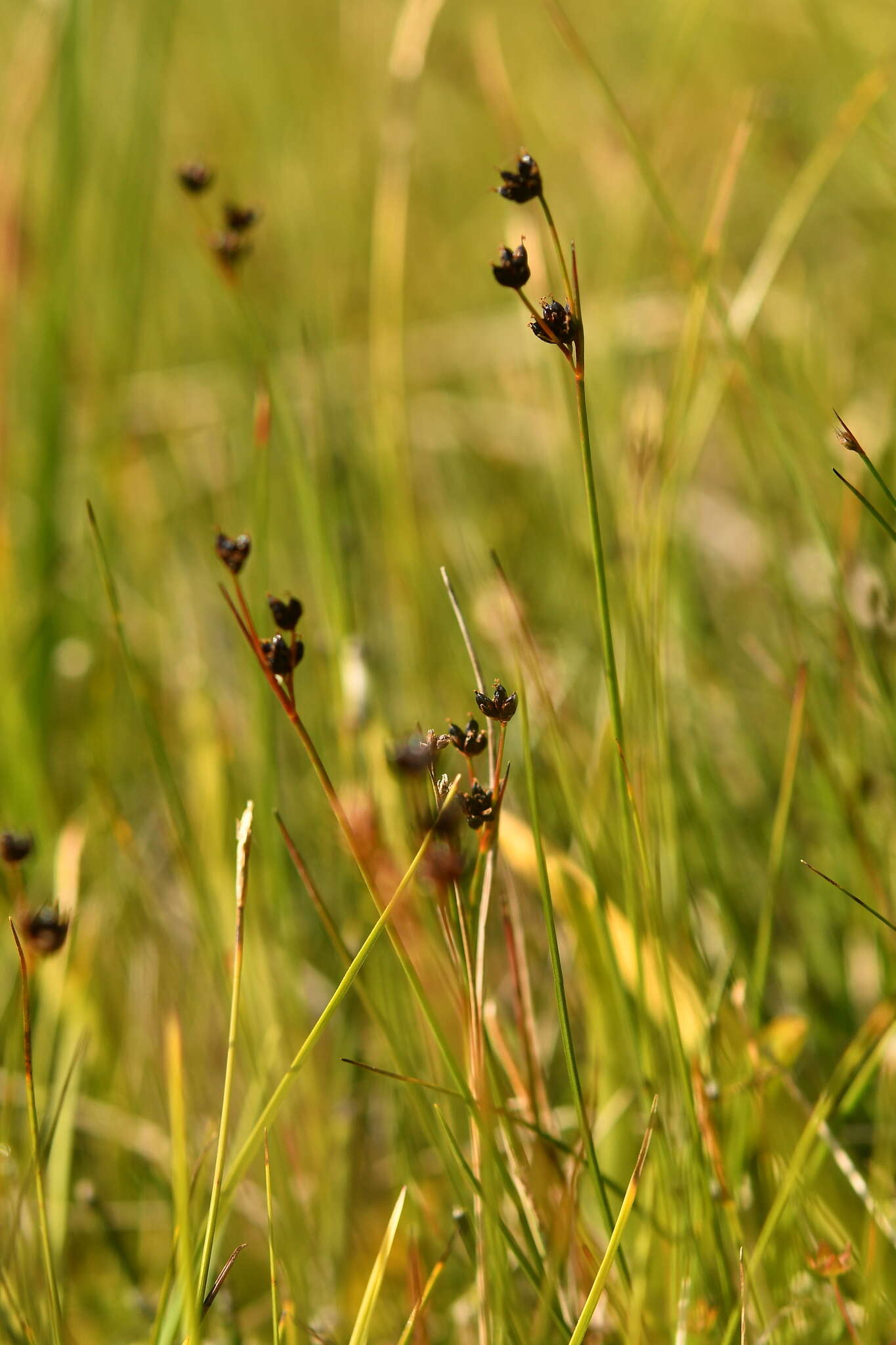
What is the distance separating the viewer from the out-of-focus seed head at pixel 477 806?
529 millimetres

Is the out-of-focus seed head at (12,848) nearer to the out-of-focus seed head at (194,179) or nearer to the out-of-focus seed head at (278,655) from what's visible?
the out-of-focus seed head at (278,655)

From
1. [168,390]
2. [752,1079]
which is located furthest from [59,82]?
[752,1079]

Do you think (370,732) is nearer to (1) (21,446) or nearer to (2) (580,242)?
(1) (21,446)

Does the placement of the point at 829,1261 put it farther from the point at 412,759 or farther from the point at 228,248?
the point at 228,248

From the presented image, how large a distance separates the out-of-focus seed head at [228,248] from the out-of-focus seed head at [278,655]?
427 millimetres

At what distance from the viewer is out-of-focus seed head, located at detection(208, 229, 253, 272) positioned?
0.88 m

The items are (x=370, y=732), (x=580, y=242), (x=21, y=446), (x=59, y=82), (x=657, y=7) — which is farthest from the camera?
(x=657, y=7)

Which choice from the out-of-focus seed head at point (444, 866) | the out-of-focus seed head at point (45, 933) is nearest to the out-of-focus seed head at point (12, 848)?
the out-of-focus seed head at point (45, 933)

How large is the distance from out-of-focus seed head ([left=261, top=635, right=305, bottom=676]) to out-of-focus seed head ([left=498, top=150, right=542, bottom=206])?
26 cm

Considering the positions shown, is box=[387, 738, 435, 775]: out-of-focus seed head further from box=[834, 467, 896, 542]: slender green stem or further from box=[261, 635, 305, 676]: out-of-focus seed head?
box=[834, 467, 896, 542]: slender green stem

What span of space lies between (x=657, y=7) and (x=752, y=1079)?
3479 millimetres

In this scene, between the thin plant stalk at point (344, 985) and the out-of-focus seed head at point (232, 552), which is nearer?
the thin plant stalk at point (344, 985)

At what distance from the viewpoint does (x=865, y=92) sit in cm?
116

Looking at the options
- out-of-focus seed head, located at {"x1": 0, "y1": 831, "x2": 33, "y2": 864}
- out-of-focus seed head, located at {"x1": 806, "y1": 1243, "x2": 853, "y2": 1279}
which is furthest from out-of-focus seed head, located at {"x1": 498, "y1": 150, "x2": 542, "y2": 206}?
out-of-focus seed head, located at {"x1": 806, "y1": 1243, "x2": 853, "y2": 1279}
